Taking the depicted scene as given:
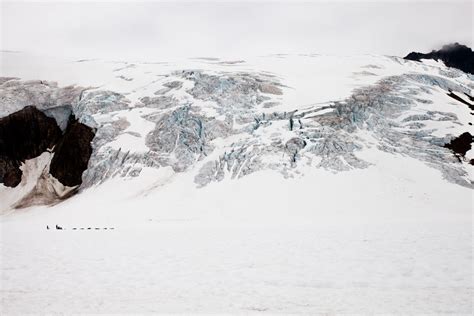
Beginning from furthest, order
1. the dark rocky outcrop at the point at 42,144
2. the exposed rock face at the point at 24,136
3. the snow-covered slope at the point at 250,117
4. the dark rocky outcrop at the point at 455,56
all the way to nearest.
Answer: the dark rocky outcrop at the point at 455,56 → the exposed rock face at the point at 24,136 → the dark rocky outcrop at the point at 42,144 → the snow-covered slope at the point at 250,117

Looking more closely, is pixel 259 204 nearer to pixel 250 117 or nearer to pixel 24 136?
pixel 250 117

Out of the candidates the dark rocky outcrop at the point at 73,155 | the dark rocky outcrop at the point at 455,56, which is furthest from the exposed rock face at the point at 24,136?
the dark rocky outcrop at the point at 455,56

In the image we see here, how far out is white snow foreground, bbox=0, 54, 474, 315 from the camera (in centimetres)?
1683

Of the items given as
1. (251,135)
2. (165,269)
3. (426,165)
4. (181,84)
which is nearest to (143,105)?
(181,84)

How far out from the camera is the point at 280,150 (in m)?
63.8

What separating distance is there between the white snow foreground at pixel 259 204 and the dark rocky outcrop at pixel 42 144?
315 centimetres

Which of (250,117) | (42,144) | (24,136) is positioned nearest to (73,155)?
(42,144)

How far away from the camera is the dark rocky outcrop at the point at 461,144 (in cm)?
6375

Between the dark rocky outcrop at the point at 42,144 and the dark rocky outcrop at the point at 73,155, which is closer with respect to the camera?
the dark rocky outcrop at the point at 73,155

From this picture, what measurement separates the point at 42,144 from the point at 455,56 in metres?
157

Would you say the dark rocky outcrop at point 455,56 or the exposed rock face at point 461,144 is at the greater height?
the dark rocky outcrop at point 455,56

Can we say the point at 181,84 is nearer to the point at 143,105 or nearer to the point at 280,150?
the point at 143,105

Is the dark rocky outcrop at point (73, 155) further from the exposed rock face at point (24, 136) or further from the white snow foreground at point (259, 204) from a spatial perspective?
the exposed rock face at point (24, 136)

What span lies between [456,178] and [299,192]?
66.8ft
